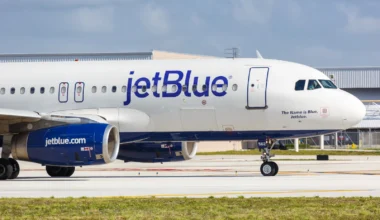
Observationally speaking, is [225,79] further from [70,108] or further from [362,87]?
[362,87]

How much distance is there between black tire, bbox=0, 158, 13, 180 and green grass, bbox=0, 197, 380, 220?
1220 cm

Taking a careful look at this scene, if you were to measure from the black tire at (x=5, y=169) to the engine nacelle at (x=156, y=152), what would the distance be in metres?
5.24

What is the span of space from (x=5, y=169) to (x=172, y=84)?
715 centimetres

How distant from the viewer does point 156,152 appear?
3806 cm

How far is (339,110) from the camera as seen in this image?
34.6 meters

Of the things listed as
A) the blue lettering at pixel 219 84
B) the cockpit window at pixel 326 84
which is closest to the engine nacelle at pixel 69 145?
the blue lettering at pixel 219 84

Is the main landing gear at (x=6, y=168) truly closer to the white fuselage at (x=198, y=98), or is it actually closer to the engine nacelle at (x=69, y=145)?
the engine nacelle at (x=69, y=145)

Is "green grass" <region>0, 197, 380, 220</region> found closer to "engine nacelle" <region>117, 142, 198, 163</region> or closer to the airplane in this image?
the airplane

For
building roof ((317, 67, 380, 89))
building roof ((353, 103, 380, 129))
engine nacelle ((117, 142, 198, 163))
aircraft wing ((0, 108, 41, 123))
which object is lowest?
engine nacelle ((117, 142, 198, 163))

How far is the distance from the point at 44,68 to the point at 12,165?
4.99 meters

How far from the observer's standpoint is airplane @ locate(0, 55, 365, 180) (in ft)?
112

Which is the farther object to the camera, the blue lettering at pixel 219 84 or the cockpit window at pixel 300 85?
the blue lettering at pixel 219 84

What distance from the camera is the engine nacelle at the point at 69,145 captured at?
33.0 meters

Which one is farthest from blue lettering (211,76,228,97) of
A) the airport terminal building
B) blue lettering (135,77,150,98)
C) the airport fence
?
the airport fence
